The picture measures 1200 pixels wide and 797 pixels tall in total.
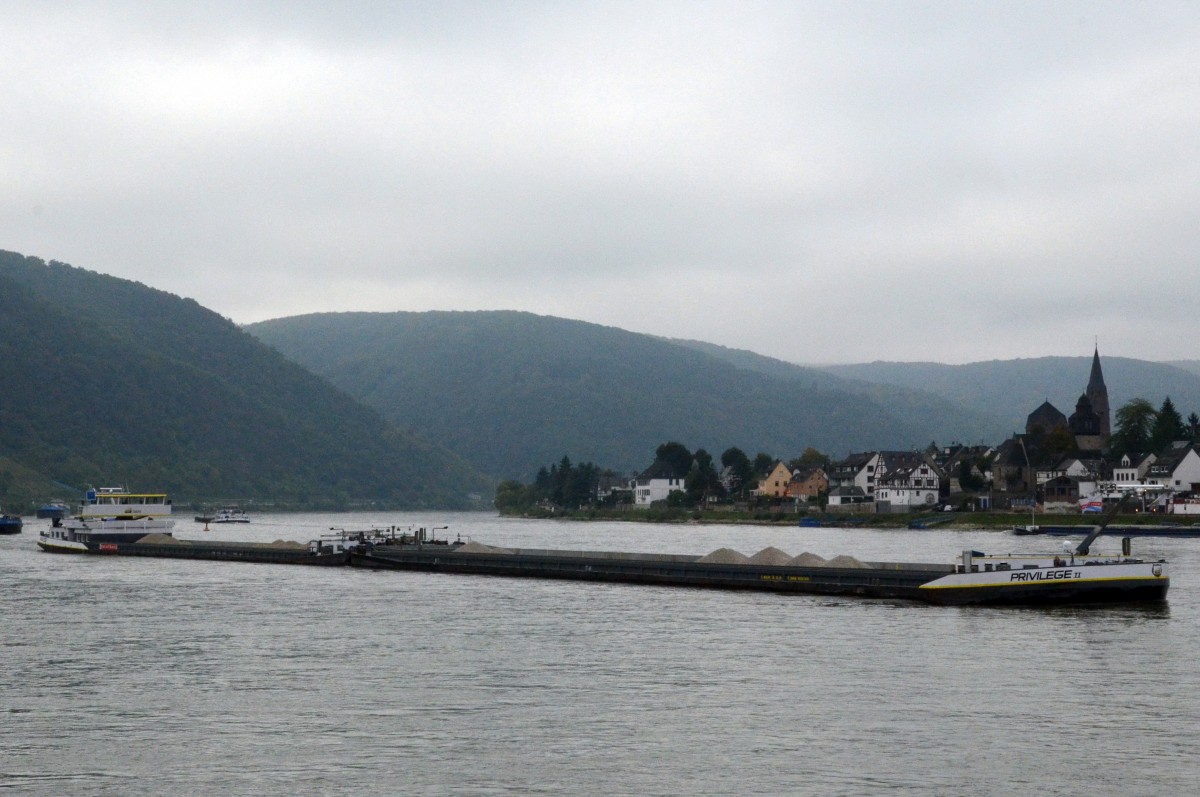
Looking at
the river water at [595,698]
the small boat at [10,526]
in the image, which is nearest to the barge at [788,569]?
the river water at [595,698]

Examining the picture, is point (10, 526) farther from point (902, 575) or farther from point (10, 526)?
point (902, 575)

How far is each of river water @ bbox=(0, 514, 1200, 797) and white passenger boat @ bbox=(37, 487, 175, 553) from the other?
57717 millimetres

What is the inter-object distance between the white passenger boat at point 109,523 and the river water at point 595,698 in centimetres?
5772

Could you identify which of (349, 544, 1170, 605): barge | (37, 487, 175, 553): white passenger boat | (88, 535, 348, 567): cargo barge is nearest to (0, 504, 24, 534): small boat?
(37, 487, 175, 553): white passenger boat

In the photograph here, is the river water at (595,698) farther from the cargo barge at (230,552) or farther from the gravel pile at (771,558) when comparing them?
the cargo barge at (230,552)

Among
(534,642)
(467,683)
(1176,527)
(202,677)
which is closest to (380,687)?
(467,683)

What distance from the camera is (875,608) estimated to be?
217 ft

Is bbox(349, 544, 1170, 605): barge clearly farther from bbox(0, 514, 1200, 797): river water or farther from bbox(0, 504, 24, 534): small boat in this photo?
bbox(0, 504, 24, 534): small boat

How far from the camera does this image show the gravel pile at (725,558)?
83188 millimetres

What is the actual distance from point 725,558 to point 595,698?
148 ft

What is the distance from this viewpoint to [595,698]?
131 feet

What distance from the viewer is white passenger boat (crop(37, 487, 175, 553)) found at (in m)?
124

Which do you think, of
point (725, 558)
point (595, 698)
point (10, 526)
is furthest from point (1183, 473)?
point (595, 698)

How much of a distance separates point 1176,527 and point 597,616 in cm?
11402
